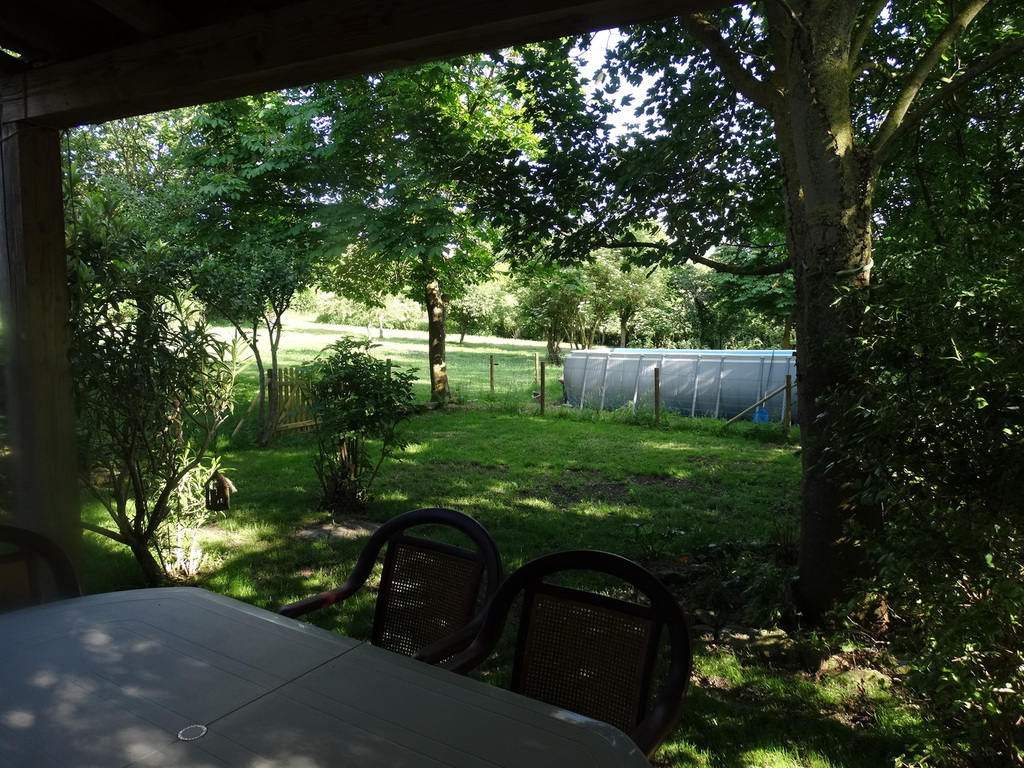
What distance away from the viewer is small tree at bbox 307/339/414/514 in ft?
19.7

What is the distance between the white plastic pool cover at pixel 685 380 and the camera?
1219cm

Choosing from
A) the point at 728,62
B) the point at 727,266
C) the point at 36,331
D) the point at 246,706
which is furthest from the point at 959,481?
the point at 36,331

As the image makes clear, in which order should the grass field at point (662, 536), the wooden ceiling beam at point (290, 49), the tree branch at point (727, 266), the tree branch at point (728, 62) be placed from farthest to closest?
the tree branch at point (727, 266) < the tree branch at point (728, 62) < the grass field at point (662, 536) < the wooden ceiling beam at point (290, 49)

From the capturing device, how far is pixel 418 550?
2.36 meters

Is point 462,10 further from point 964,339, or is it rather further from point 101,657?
point 101,657

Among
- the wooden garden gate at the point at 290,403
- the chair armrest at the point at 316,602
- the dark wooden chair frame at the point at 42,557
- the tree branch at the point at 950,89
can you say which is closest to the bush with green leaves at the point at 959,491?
the tree branch at the point at 950,89

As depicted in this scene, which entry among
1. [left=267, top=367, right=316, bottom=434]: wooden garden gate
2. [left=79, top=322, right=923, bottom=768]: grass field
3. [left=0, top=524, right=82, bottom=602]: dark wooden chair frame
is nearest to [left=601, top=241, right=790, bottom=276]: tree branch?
[left=79, top=322, right=923, bottom=768]: grass field

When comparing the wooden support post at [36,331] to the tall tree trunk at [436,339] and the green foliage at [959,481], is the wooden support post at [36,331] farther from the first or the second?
the tall tree trunk at [436,339]

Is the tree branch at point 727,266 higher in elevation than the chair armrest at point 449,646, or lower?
higher

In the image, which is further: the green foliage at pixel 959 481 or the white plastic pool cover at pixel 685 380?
the white plastic pool cover at pixel 685 380

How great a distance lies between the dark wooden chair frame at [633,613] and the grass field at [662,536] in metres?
1.09

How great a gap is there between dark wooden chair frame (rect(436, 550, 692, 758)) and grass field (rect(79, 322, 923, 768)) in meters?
1.09

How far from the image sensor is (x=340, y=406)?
601 cm

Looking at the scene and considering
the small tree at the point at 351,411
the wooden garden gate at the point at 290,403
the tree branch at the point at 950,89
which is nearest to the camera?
the tree branch at the point at 950,89
